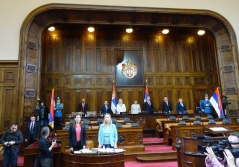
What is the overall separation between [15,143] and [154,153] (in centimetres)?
364

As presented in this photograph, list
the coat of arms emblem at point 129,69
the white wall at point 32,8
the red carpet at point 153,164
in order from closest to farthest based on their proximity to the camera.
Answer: the red carpet at point 153,164 → the white wall at point 32,8 → the coat of arms emblem at point 129,69

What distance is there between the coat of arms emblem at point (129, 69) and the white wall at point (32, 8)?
3.35 m

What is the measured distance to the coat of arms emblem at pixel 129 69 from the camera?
1125 cm

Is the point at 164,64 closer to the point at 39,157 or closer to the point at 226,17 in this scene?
the point at 226,17

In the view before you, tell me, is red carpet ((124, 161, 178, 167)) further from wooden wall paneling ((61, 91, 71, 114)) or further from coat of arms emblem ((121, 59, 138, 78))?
coat of arms emblem ((121, 59, 138, 78))

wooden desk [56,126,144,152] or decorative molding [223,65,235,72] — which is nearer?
wooden desk [56,126,144,152]

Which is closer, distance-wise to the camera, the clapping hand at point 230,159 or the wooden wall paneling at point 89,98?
the clapping hand at point 230,159

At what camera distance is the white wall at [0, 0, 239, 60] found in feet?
26.9

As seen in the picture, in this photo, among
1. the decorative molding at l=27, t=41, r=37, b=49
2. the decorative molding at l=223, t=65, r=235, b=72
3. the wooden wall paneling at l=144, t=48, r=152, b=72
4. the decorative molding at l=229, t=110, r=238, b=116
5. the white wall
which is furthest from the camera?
the wooden wall paneling at l=144, t=48, r=152, b=72

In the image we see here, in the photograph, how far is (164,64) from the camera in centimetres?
1164

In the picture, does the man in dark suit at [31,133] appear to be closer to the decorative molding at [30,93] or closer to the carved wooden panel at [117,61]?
the decorative molding at [30,93]

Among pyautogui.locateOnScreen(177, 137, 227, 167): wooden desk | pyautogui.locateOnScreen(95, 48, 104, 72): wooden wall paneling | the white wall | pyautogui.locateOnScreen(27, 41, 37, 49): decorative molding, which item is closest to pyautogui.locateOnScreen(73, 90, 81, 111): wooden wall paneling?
pyautogui.locateOnScreen(95, 48, 104, 72): wooden wall paneling

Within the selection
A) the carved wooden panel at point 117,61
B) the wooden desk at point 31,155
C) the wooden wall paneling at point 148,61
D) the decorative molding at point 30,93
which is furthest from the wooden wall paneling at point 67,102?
the wooden desk at point 31,155

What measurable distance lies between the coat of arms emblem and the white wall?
3352 mm
